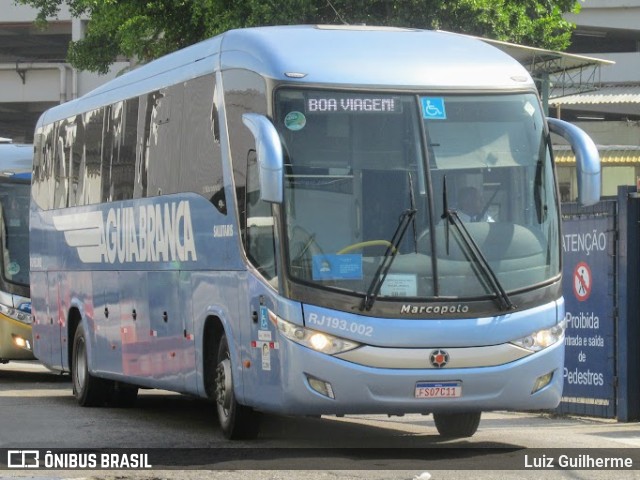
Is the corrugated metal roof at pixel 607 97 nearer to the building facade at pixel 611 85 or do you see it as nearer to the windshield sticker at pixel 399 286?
the building facade at pixel 611 85

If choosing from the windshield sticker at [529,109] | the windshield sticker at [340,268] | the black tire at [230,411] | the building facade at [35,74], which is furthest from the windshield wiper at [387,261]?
the building facade at [35,74]

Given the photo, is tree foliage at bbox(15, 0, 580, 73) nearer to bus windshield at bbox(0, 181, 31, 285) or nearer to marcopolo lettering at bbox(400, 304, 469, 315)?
bus windshield at bbox(0, 181, 31, 285)

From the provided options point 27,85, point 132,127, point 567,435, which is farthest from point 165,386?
point 27,85

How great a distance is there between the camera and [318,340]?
1084 centimetres

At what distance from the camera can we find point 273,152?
10781 mm

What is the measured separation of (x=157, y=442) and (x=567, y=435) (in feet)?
11.7

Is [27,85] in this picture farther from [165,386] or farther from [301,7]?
[165,386]

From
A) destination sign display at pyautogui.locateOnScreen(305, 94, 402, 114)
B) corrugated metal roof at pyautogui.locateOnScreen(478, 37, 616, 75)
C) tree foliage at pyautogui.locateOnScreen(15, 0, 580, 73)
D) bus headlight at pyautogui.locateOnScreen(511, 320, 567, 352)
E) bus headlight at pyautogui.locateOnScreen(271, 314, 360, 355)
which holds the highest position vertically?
tree foliage at pyautogui.locateOnScreen(15, 0, 580, 73)

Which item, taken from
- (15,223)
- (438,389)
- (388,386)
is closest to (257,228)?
(388,386)

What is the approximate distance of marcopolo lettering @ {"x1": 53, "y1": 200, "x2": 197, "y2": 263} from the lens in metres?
13.8

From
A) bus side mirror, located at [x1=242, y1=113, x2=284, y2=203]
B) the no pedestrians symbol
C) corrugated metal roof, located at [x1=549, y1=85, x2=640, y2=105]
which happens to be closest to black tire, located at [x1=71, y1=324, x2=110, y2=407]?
the no pedestrians symbol

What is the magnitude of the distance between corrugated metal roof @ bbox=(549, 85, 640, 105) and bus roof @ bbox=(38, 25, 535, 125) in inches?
1339

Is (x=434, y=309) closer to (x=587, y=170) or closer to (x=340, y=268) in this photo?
(x=340, y=268)

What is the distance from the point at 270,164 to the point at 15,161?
13.6 m
